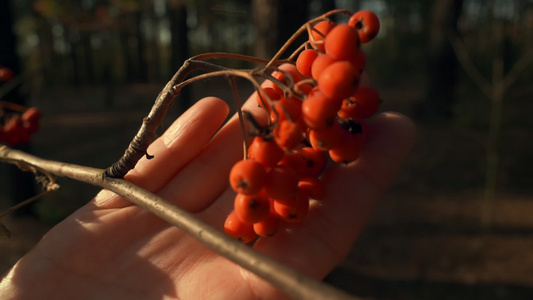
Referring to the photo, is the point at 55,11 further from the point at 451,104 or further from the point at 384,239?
the point at 384,239

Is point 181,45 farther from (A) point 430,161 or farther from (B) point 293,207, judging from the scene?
(A) point 430,161

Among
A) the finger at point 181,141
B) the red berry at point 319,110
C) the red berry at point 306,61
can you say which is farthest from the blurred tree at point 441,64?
the red berry at point 319,110

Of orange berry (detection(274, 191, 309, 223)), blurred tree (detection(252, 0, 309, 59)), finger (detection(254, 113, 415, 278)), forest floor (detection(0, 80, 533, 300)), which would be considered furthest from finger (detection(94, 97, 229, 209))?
forest floor (detection(0, 80, 533, 300))

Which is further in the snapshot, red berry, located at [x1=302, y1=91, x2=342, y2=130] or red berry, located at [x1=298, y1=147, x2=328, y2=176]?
red berry, located at [x1=298, y1=147, x2=328, y2=176]

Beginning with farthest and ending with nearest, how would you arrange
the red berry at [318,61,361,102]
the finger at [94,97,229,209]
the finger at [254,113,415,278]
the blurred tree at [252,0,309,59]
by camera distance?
the blurred tree at [252,0,309,59] < the finger at [94,97,229,209] < the finger at [254,113,415,278] < the red berry at [318,61,361,102]

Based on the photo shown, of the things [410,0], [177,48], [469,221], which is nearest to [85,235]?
[177,48]

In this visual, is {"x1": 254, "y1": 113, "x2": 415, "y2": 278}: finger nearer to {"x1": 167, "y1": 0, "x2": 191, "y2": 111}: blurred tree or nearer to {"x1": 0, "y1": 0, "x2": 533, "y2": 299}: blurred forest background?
{"x1": 0, "y1": 0, "x2": 533, "y2": 299}: blurred forest background

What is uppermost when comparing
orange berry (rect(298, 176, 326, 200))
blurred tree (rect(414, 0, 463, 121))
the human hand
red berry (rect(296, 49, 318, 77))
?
red berry (rect(296, 49, 318, 77))

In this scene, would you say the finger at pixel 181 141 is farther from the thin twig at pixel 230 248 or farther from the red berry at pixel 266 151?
the red berry at pixel 266 151
